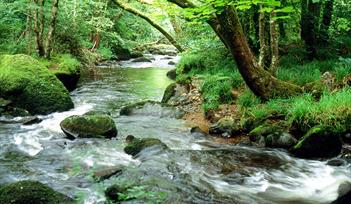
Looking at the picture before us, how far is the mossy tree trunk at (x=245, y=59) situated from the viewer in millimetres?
8391

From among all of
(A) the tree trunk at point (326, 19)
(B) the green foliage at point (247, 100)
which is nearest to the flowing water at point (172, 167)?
(B) the green foliage at point (247, 100)

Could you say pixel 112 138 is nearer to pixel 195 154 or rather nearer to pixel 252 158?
pixel 195 154

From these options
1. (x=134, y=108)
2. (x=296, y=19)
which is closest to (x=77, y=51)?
(x=134, y=108)

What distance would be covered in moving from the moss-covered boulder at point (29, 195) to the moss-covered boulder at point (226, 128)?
4.78m

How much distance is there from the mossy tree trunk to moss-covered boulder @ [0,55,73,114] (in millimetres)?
4387

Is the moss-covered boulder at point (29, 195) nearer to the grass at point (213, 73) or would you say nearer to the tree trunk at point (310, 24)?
the grass at point (213, 73)

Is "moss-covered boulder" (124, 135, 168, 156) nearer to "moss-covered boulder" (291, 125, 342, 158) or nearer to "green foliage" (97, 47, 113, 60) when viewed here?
"moss-covered boulder" (291, 125, 342, 158)

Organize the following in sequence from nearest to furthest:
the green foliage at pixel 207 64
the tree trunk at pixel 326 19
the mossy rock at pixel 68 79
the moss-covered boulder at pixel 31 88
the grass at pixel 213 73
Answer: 1. the grass at pixel 213 73
2. the moss-covered boulder at pixel 31 88
3. the tree trunk at pixel 326 19
4. the green foliage at pixel 207 64
5. the mossy rock at pixel 68 79

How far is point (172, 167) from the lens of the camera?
6863 mm

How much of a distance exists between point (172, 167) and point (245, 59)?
10.6 ft

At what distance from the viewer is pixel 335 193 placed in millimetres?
5832

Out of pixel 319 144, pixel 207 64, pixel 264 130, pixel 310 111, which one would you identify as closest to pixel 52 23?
pixel 207 64

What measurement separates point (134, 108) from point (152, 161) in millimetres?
4082

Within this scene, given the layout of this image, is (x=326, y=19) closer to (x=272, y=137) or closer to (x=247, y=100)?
(x=247, y=100)
